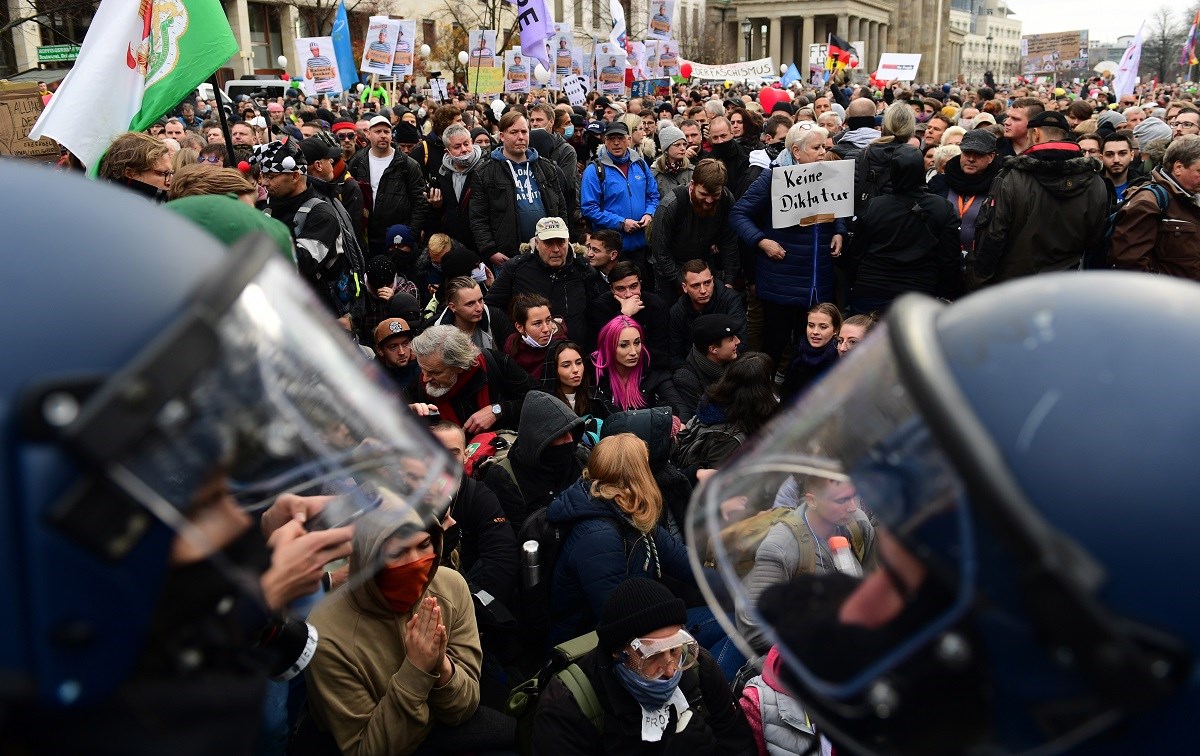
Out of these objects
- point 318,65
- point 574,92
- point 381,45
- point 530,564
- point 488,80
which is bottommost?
point 530,564

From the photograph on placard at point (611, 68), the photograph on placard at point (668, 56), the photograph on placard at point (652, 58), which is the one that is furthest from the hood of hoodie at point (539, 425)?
the photograph on placard at point (668, 56)

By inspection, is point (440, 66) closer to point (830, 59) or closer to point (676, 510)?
point (830, 59)

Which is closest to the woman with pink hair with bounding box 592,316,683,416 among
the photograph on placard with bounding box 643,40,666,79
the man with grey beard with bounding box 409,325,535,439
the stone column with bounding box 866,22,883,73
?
the man with grey beard with bounding box 409,325,535,439

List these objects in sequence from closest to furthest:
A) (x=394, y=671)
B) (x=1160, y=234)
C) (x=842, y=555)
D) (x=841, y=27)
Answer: (x=842, y=555)
(x=394, y=671)
(x=1160, y=234)
(x=841, y=27)

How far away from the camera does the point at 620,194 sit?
27.7ft

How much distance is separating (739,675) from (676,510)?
3.38 ft

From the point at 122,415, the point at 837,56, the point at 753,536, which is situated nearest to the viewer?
the point at 122,415

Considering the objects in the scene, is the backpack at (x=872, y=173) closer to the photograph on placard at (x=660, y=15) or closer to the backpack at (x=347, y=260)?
the backpack at (x=347, y=260)

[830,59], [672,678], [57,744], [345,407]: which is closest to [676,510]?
[672,678]

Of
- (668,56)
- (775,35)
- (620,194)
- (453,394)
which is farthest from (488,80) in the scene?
(775,35)

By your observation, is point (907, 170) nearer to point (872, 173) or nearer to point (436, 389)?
point (872, 173)

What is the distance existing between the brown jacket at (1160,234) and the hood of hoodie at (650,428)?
3.50 metres

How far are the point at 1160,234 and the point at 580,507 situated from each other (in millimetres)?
4561

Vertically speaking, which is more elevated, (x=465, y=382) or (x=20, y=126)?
(x=20, y=126)
